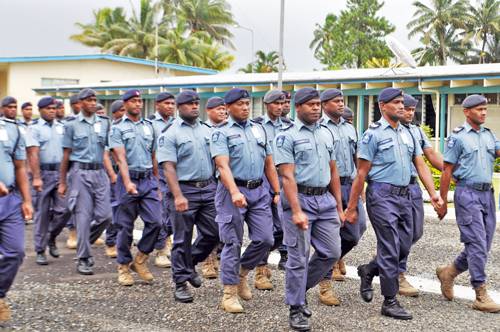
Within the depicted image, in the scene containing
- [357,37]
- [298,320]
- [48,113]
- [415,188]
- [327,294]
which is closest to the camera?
[298,320]

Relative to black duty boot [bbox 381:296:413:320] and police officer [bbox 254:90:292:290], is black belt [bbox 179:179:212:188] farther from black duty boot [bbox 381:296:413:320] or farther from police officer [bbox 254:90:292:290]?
black duty boot [bbox 381:296:413:320]

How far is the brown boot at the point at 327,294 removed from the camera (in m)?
6.38

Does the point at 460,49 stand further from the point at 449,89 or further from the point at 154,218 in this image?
the point at 154,218

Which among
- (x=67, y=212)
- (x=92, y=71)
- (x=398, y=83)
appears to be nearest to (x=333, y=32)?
(x=92, y=71)

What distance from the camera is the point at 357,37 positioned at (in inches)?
2215

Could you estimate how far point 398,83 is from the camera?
21.4 m

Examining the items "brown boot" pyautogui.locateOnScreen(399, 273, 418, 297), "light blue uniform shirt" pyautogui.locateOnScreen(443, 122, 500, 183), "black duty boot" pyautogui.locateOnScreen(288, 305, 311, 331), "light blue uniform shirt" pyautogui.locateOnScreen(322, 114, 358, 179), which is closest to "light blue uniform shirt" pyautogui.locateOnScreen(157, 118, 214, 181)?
"light blue uniform shirt" pyautogui.locateOnScreen(322, 114, 358, 179)

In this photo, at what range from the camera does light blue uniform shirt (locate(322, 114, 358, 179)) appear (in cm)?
712

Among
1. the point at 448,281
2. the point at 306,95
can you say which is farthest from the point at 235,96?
the point at 448,281

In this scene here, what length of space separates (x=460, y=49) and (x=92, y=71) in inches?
1393

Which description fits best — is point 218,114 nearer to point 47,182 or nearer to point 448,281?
point 448,281

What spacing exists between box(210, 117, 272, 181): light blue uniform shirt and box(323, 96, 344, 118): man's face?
87 centimetres

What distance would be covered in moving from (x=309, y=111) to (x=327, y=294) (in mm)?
1712

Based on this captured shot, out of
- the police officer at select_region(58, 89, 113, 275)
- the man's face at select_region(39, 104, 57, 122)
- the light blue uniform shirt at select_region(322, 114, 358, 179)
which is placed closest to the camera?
the light blue uniform shirt at select_region(322, 114, 358, 179)
